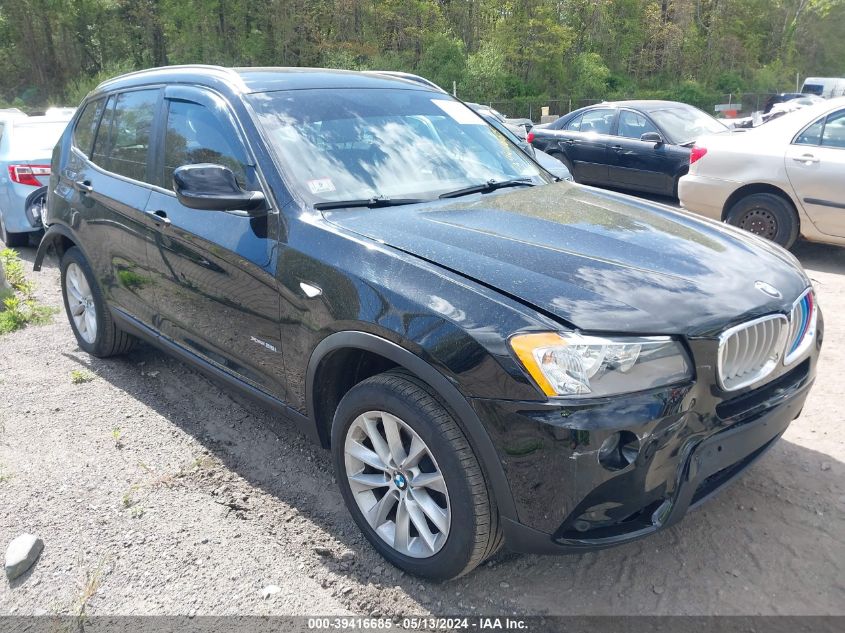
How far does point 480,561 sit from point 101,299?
129 inches

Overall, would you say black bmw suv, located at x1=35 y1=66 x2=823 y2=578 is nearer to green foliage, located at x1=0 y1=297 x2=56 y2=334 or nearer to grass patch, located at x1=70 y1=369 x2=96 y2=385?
grass patch, located at x1=70 y1=369 x2=96 y2=385

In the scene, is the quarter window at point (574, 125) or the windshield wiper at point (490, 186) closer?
the windshield wiper at point (490, 186)

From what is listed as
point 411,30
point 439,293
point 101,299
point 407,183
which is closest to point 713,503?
point 439,293

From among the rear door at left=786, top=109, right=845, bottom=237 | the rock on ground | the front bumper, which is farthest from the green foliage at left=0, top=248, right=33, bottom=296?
the rear door at left=786, top=109, right=845, bottom=237

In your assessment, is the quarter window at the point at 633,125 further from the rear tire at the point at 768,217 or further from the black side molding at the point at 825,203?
the black side molding at the point at 825,203

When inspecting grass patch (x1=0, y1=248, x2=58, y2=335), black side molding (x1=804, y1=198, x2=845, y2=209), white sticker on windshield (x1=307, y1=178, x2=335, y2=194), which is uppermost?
white sticker on windshield (x1=307, y1=178, x2=335, y2=194)

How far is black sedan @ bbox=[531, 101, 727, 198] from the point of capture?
31.5 feet

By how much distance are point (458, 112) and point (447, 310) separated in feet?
6.55

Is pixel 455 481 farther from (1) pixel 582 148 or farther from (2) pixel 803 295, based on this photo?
(1) pixel 582 148

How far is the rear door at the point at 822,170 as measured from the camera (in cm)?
650

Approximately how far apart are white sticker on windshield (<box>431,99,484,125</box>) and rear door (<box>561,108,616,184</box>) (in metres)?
6.64

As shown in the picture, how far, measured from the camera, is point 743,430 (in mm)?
2512

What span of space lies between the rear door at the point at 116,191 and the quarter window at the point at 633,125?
7.41 meters

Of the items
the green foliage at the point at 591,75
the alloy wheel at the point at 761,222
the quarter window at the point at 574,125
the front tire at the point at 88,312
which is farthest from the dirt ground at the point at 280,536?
the green foliage at the point at 591,75
